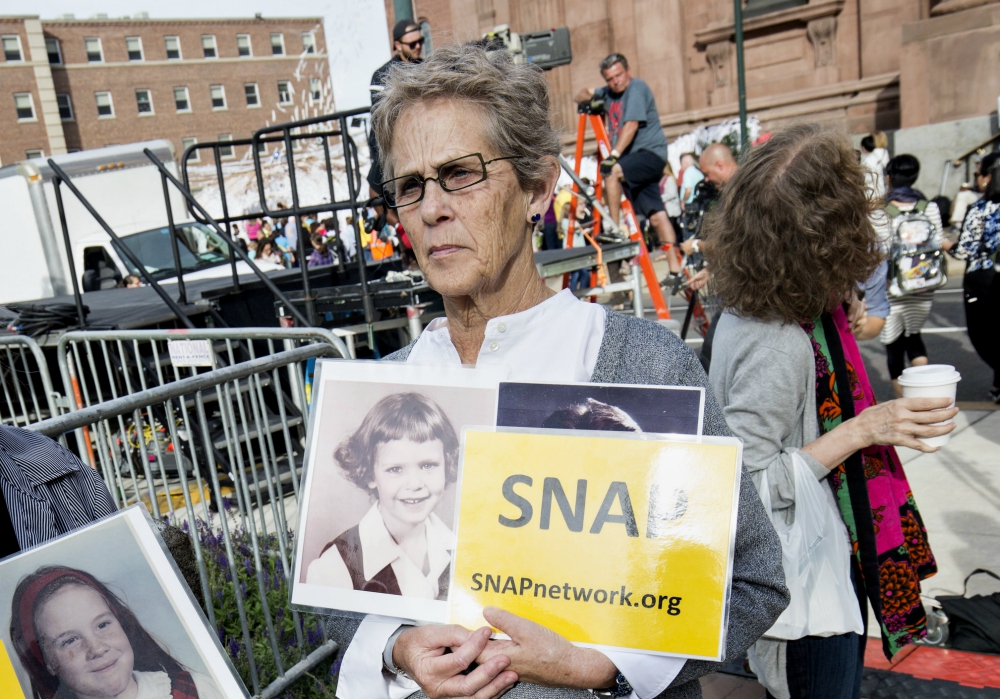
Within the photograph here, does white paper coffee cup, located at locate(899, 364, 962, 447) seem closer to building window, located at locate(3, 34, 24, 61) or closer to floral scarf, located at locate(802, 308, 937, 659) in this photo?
floral scarf, located at locate(802, 308, 937, 659)

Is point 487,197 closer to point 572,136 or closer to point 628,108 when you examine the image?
point 628,108

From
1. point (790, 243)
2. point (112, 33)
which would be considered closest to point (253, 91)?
point (112, 33)

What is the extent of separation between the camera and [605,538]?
4.23 feet

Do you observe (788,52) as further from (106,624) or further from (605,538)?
(106,624)

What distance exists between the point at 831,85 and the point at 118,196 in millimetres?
13904

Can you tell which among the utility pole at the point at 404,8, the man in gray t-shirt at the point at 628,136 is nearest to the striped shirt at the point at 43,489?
the utility pole at the point at 404,8

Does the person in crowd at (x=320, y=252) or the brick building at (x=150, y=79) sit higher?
the brick building at (x=150, y=79)

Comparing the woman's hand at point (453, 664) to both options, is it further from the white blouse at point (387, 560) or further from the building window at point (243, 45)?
the building window at point (243, 45)

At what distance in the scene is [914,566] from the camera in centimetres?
242

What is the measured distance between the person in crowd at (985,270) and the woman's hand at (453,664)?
236 inches

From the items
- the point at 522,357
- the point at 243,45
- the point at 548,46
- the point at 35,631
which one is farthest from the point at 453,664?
the point at 243,45

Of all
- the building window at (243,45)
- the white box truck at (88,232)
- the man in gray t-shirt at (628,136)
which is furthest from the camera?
the building window at (243,45)

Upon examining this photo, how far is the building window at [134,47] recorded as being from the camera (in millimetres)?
64000

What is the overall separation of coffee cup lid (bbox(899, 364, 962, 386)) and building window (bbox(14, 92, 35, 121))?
64779 millimetres
